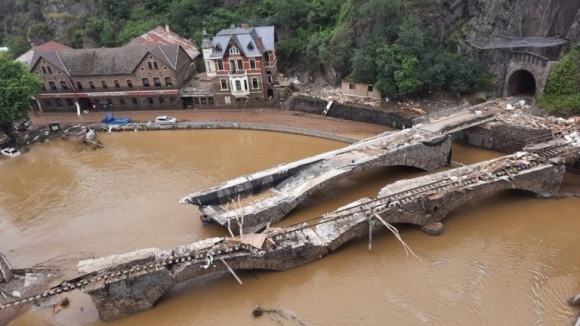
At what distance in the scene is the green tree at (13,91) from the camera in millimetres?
40500

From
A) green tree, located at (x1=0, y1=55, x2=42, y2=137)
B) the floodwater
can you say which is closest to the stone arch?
the floodwater

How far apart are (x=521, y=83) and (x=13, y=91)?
56.1 metres

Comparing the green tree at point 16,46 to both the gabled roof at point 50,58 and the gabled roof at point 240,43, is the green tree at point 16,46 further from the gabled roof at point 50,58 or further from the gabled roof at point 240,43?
the gabled roof at point 240,43

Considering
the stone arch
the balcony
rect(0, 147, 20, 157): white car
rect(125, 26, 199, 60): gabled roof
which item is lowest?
the stone arch

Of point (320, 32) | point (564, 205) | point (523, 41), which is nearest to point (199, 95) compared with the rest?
point (320, 32)

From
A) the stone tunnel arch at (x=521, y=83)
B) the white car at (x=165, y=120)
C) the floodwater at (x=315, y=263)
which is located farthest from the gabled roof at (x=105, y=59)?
the stone tunnel arch at (x=521, y=83)

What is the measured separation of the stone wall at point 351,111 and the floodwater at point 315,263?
638cm

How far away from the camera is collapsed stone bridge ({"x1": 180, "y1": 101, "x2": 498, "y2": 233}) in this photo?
25.8 m

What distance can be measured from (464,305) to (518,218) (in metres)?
9.71

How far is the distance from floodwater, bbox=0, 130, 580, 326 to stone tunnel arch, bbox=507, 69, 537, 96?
9.62 meters

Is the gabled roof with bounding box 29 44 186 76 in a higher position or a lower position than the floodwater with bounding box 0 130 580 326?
Result: higher

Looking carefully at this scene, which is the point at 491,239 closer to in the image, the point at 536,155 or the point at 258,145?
the point at 536,155

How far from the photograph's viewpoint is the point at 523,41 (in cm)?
3631

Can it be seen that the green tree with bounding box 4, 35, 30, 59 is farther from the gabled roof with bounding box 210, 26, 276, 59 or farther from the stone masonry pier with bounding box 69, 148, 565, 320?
the stone masonry pier with bounding box 69, 148, 565, 320
